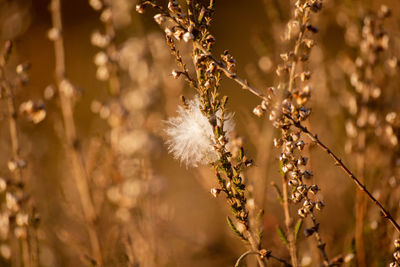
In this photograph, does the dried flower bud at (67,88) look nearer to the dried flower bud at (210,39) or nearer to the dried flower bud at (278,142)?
the dried flower bud at (210,39)

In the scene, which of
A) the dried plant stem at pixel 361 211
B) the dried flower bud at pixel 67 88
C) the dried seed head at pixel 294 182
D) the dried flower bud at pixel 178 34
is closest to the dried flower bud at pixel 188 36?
the dried flower bud at pixel 178 34

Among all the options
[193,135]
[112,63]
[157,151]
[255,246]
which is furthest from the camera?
[157,151]

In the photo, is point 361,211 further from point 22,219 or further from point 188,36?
point 22,219

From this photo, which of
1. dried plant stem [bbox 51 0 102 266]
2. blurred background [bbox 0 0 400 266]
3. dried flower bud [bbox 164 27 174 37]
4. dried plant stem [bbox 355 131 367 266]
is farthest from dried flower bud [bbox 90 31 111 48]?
dried plant stem [bbox 355 131 367 266]

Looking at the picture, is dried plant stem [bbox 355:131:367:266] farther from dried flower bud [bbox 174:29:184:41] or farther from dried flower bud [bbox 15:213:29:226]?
dried flower bud [bbox 15:213:29:226]

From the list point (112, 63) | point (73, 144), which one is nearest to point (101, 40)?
point (112, 63)

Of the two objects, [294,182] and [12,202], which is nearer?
[294,182]

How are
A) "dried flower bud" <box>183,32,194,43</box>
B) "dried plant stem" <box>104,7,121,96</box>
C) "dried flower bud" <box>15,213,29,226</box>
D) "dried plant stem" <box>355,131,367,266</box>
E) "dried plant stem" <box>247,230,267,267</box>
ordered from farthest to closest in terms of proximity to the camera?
1. "dried plant stem" <box>104,7,121,96</box>
2. "dried plant stem" <box>355,131,367,266</box>
3. "dried flower bud" <box>15,213,29,226</box>
4. "dried plant stem" <box>247,230,267,267</box>
5. "dried flower bud" <box>183,32,194,43</box>

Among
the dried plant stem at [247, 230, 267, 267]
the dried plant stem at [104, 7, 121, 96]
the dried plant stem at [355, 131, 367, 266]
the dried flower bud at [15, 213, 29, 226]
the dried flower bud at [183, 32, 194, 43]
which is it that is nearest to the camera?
the dried flower bud at [183, 32, 194, 43]
